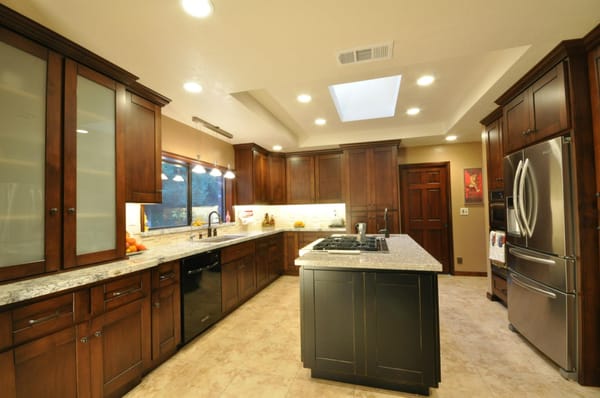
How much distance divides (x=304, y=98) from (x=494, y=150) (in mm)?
2504

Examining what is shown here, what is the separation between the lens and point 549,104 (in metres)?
2.11

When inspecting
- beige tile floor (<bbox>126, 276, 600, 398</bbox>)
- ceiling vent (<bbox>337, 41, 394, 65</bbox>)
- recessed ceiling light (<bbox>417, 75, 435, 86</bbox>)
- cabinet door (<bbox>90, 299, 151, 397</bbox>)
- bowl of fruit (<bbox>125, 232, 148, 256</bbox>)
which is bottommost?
beige tile floor (<bbox>126, 276, 600, 398</bbox>)

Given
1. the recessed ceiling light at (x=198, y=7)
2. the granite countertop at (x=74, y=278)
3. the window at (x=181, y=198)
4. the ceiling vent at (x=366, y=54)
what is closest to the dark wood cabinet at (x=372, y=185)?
the window at (x=181, y=198)

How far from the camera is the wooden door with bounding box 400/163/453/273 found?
16.3 feet

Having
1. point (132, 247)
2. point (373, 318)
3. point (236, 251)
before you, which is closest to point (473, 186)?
point (373, 318)

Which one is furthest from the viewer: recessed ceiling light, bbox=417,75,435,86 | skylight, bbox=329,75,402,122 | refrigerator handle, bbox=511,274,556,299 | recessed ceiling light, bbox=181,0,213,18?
skylight, bbox=329,75,402,122

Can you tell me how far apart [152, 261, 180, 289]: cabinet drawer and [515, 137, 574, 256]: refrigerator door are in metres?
3.19

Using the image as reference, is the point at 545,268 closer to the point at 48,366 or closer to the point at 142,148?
the point at 48,366

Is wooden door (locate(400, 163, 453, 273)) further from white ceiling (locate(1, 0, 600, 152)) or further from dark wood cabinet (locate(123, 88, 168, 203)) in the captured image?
dark wood cabinet (locate(123, 88, 168, 203))

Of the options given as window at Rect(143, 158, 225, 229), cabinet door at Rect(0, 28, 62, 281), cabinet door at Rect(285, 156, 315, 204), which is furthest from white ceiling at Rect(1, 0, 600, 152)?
cabinet door at Rect(285, 156, 315, 204)

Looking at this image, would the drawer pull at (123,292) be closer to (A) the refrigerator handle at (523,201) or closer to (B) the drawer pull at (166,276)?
(B) the drawer pull at (166,276)

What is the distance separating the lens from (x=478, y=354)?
91.2 inches

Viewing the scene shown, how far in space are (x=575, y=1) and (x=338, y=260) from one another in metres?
2.11

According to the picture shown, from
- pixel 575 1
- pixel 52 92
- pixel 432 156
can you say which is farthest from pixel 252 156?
pixel 575 1
